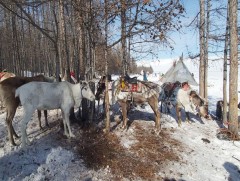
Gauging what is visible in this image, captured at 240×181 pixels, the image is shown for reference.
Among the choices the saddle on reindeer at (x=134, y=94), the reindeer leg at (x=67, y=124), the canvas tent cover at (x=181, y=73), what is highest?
the canvas tent cover at (x=181, y=73)

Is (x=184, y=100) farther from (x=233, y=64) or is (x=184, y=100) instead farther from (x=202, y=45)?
(x=202, y=45)

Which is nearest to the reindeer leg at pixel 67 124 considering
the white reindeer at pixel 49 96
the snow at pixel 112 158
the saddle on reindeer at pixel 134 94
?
the white reindeer at pixel 49 96

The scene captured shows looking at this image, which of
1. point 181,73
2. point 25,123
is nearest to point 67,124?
point 25,123

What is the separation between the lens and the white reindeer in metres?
7.24

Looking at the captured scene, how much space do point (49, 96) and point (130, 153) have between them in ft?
8.92

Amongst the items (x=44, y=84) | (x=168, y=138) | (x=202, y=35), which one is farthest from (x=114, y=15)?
(x=202, y=35)

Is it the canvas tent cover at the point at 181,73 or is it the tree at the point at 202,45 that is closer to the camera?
the tree at the point at 202,45

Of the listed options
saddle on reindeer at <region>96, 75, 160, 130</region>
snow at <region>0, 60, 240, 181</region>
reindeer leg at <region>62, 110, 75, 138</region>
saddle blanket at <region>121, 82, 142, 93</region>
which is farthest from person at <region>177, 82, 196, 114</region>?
reindeer leg at <region>62, 110, 75, 138</region>

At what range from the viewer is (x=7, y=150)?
7066 mm

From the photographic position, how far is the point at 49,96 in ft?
24.8

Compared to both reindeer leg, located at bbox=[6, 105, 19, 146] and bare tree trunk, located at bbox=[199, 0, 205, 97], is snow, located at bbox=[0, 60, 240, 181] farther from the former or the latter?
bare tree trunk, located at bbox=[199, 0, 205, 97]

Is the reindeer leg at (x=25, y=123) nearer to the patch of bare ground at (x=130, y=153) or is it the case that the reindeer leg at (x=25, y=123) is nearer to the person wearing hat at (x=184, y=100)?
the patch of bare ground at (x=130, y=153)

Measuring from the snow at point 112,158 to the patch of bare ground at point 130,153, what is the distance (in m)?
0.06

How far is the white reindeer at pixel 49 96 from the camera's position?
23.8ft
